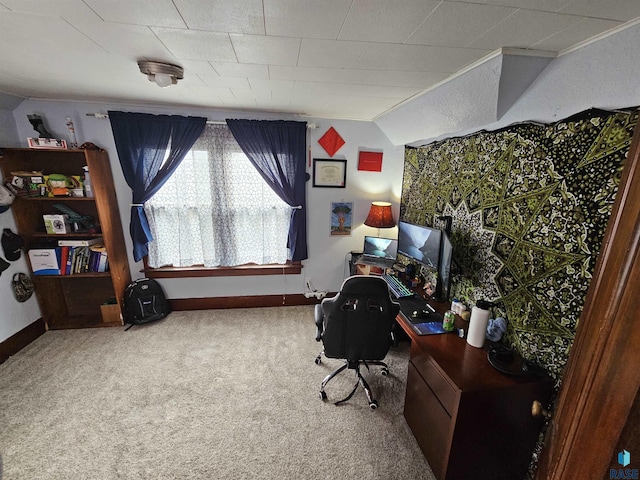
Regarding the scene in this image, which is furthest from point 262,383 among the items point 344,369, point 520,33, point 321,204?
point 520,33

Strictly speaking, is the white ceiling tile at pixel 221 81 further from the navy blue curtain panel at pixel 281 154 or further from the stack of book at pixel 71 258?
the stack of book at pixel 71 258

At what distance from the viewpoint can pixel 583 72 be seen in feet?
3.85

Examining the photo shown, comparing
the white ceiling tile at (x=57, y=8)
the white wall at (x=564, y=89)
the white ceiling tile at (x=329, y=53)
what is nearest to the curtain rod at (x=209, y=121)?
the white wall at (x=564, y=89)

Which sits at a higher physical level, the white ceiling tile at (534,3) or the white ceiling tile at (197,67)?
the white ceiling tile at (197,67)

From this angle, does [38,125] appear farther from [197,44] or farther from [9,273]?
[197,44]

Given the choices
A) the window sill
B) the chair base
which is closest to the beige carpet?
the chair base

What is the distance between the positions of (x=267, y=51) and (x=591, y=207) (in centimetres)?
167

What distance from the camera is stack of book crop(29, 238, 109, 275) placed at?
8.18 ft

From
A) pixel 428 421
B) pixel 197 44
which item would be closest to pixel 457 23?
pixel 197 44

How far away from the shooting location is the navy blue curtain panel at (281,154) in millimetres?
2693

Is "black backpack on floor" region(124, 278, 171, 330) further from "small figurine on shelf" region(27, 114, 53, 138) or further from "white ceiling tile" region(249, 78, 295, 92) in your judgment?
"white ceiling tile" region(249, 78, 295, 92)

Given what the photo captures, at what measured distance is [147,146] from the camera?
260 cm

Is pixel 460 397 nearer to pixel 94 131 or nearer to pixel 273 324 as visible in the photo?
pixel 273 324

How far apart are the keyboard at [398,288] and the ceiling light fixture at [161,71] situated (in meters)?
2.06
